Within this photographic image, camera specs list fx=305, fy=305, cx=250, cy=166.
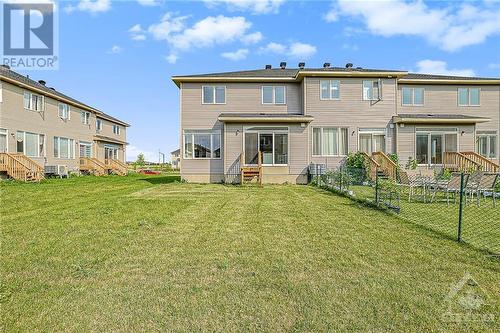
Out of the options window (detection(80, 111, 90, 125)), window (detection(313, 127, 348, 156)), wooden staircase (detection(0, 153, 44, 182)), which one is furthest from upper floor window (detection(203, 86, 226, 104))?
window (detection(80, 111, 90, 125))

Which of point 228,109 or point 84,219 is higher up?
point 228,109

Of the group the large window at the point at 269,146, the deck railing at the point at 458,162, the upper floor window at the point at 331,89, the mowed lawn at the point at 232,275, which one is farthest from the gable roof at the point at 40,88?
the deck railing at the point at 458,162

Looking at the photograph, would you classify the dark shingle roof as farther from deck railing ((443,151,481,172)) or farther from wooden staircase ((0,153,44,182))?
wooden staircase ((0,153,44,182))

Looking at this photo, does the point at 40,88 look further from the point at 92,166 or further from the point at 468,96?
the point at 468,96

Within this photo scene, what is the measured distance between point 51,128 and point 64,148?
7.72 feet

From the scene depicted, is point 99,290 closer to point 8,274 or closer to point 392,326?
point 8,274

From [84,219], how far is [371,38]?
15.8 meters

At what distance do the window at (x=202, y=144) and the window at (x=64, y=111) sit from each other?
44.7ft

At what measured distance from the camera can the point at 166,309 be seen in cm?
317

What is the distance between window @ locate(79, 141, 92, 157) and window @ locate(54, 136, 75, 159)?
5.53 ft

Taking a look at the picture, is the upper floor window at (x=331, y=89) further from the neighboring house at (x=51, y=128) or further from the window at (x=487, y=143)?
the neighboring house at (x=51, y=128)

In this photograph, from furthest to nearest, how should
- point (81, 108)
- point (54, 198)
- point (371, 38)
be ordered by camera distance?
1. point (81, 108)
2. point (371, 38)
3. point (54, 198)

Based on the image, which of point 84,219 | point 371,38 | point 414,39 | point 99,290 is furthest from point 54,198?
point 414,39

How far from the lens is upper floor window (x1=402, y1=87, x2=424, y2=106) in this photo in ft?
64.2
